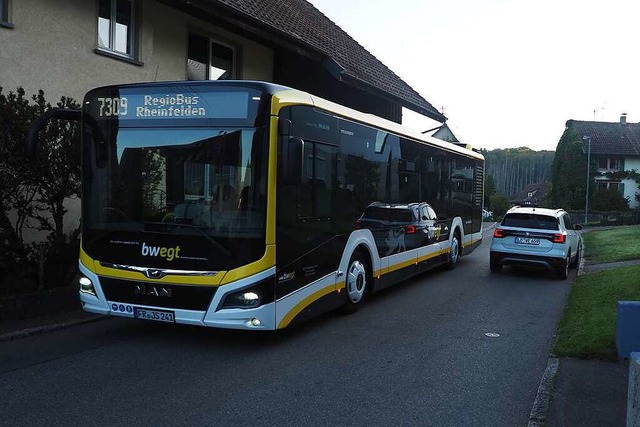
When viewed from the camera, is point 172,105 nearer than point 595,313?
Yes

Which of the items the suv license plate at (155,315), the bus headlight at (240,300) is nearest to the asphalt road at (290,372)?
the suv license plate at (155,315)

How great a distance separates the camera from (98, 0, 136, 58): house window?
36.3ft

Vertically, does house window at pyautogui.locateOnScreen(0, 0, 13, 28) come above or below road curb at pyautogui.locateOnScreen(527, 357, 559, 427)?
above

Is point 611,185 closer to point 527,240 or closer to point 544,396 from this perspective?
point 527,240

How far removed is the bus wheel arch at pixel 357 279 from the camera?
831 centimetres

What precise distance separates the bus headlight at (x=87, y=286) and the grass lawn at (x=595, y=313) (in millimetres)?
5297

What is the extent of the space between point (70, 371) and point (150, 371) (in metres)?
0.79

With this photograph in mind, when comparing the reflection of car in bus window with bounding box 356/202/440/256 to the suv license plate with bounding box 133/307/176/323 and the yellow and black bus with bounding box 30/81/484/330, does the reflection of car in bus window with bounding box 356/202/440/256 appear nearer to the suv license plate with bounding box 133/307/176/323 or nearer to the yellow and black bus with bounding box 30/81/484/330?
the yellow and black bus with bounding box 30/81/484/330

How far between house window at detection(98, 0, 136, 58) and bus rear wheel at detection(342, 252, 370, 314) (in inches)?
253

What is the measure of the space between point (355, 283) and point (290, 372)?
2.79m

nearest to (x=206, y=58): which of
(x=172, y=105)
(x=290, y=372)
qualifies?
(x=172, y=105)

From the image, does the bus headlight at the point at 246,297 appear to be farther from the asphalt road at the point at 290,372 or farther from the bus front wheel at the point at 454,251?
the bus front wheel at the point at 454,251

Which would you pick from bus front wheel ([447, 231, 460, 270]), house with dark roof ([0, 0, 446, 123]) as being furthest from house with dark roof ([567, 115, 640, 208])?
bus front wheel ([447, 231, 460, 270])

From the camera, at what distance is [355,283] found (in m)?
8.44
